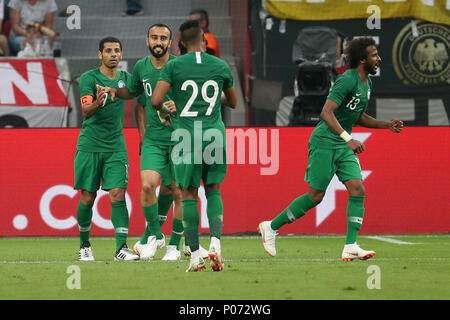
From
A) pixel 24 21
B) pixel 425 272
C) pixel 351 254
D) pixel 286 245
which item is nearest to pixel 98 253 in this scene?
pixel 286 245

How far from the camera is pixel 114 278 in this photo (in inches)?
278

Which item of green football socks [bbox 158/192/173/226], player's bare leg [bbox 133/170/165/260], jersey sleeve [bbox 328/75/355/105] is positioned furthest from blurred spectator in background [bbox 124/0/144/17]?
jersey sleeve [bbox 328/75/355/105]

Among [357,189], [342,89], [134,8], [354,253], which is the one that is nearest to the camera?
[354,253]

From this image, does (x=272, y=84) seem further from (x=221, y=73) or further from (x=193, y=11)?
(x=221, y=73)

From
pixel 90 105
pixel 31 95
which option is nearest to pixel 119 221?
pixel 90 105

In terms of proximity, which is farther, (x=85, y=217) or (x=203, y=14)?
(x=203, y=14)

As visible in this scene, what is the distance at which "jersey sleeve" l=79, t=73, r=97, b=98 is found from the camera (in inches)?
344

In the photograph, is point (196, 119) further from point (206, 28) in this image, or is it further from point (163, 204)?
point (206, 28)

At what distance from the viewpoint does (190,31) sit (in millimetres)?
7203

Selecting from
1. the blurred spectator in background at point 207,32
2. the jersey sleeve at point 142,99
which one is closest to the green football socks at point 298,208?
the jersey sleeve at point 142,99

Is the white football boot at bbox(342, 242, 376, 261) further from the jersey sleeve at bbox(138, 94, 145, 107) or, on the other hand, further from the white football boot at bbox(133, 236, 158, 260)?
the jersey sleeve at bbox(138, 94, 145, 107)

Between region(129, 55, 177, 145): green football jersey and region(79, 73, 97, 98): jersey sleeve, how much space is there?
1.16 ft

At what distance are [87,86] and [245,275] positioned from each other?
8.63 feet

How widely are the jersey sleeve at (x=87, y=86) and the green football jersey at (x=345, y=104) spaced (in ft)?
6.81
